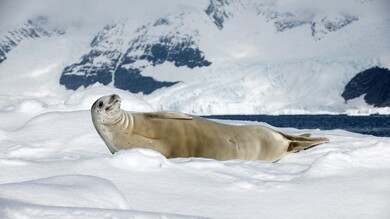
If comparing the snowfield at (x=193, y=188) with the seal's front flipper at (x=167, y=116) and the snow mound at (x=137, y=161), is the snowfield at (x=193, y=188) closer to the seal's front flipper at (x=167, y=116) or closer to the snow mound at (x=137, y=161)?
the snow mound at (x=137, y=161)

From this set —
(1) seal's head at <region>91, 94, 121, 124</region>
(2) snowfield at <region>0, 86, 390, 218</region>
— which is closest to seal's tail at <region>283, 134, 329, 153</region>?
(2) snowfield at <region>0, 86, 390, 218</region>

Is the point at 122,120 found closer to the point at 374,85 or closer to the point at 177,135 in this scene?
the point at 177,135

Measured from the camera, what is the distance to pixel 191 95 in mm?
90562

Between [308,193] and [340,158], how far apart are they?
0.85m

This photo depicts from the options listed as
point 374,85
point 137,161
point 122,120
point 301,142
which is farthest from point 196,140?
point 374,85

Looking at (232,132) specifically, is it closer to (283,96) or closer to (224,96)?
(224,96)

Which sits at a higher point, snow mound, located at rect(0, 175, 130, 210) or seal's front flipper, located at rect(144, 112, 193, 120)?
seal's front flipper, located at rect(144, 112, 193, 120)

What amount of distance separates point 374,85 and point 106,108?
366 ft

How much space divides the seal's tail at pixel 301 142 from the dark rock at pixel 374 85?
4042 inches

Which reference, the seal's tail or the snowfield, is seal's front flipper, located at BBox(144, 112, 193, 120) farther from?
the seal's tail

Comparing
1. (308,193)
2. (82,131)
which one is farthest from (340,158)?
(82,131)

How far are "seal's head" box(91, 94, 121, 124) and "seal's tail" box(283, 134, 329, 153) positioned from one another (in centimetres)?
233

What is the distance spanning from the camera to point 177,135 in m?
5.59

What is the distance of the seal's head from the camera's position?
5.16 meters
